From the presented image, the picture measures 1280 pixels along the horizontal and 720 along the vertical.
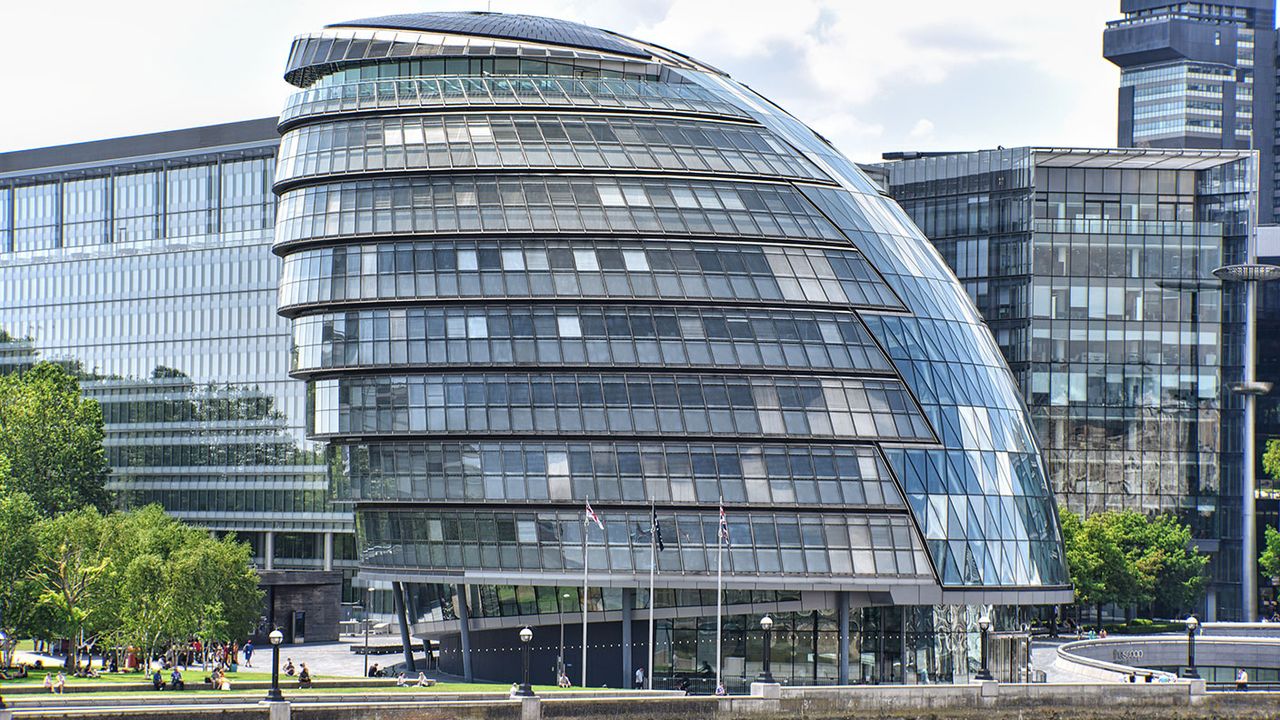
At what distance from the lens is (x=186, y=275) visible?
153 m

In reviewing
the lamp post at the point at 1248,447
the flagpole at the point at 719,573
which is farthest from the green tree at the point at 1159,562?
the flagpole at the point at 719,573

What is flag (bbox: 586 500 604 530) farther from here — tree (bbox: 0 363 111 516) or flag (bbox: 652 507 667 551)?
tree (bbox: 0 363 111 516)

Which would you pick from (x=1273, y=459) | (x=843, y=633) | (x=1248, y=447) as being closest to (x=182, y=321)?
(x=843, y=633)

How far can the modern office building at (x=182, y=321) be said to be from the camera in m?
150

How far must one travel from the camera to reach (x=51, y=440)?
12925cm

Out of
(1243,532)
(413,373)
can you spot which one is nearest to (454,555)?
(413,373)

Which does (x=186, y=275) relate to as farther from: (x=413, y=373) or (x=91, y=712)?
(x=91, y=712)

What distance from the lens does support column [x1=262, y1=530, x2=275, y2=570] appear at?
15100 centimetres

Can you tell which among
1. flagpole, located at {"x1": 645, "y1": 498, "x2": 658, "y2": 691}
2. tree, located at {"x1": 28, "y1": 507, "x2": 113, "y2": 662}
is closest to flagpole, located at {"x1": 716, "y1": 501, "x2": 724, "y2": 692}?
flagpole, located at {"x1": 645, "y1": 498, "x2": 658, "y2": 691}

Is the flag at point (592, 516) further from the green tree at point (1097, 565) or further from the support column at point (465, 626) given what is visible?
the green tree at point (1097, 565)

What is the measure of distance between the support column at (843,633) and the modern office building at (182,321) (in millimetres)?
67875

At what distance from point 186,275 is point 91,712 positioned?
96.5 meters

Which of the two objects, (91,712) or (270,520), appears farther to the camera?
(270,520)

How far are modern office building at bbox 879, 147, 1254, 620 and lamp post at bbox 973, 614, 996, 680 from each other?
54.2 metres
